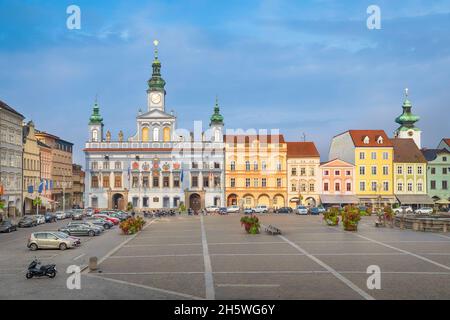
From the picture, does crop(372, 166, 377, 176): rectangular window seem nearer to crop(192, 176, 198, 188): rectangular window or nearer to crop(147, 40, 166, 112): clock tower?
crop(192, 176, 198, 188): rectangular window

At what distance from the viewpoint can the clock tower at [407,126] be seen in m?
103

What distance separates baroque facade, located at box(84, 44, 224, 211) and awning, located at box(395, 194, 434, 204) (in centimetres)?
2649

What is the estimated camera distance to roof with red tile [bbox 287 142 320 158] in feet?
292

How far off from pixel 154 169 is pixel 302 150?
22860mm

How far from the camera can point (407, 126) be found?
342 feet

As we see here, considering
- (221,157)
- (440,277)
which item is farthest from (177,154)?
(440,277)

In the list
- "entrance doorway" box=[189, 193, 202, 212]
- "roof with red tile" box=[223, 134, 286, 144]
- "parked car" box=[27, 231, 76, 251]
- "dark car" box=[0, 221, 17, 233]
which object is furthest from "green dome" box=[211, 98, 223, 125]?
"parked car" box=[27, 231, 76, 251]

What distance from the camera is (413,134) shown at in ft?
337

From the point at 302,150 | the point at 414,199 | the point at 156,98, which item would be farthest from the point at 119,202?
A: the point at 414,199

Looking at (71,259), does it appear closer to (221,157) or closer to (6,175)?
(6,175)

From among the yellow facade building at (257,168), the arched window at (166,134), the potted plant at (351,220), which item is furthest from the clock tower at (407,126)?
the potted plant at (351,220)
